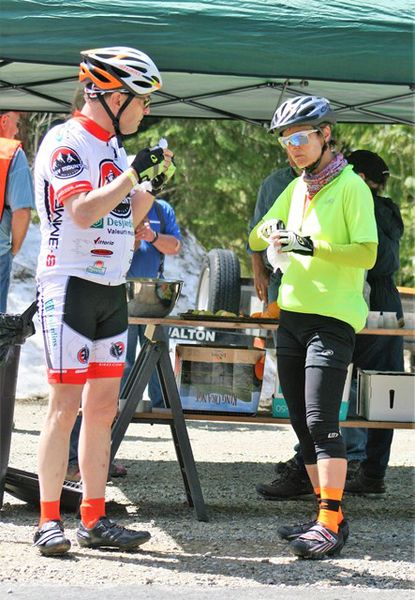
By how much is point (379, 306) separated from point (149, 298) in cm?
153

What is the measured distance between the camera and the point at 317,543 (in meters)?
5.02

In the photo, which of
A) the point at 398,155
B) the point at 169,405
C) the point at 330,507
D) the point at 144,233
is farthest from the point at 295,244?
the point at 398,155

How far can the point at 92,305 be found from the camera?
16.1ft

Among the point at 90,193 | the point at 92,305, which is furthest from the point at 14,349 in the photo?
the point at 90,193

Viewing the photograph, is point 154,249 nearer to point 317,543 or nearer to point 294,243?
point 294,243

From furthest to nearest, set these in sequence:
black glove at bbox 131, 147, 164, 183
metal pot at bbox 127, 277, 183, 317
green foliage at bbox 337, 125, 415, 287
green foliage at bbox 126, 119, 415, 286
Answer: green foliage at bbox 126, 119, 415, 286
green foliage at bbox 337, 125, 415, 287
metal pot at bbox 127, 277, 183, 317
black glove at bbox 131, 147, 164, 183

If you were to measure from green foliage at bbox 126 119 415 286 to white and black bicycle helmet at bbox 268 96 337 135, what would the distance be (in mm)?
9540

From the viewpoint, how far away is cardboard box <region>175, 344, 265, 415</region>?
6.23 meters

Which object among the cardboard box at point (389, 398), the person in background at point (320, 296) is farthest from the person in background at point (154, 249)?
the person in background at point (320, 296)

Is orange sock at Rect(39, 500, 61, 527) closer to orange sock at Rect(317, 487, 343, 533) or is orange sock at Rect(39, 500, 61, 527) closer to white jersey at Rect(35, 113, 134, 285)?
white jersey at Rect(35, 113, 134, 285)

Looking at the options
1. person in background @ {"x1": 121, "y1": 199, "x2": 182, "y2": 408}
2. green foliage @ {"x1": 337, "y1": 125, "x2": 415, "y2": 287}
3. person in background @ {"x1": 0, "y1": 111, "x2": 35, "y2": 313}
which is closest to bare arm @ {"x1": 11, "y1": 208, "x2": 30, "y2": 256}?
person in background @ {"x1": 0, "y1": 111, "x2": 35, "y2": 313}

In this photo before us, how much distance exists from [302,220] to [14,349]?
1497mm

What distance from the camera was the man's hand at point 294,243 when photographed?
16.4 ft

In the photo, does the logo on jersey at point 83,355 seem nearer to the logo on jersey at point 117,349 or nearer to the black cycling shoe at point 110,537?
the logo on jersey at point 117,349
